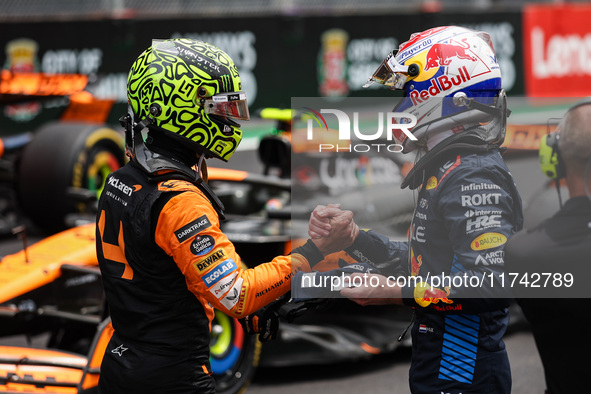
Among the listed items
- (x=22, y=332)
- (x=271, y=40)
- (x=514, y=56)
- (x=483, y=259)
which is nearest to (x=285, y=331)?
(x=22, y=332)

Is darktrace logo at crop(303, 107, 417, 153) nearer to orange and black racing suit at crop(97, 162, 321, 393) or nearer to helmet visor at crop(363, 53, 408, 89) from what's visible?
helmet visor at crop(363, 53, 408, 89)

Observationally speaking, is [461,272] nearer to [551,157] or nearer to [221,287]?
[551,157]

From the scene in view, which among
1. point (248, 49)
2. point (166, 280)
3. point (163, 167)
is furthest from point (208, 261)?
point (248, 49)

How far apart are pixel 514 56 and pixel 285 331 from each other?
10.7m

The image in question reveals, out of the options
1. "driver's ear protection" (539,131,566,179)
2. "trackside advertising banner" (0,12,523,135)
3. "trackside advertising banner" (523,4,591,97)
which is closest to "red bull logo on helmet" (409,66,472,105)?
"driver's ear protection" (539,131,566,179)

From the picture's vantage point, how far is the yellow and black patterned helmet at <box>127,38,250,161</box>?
8.66 feet

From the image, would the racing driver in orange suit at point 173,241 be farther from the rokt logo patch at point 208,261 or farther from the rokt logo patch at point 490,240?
the rokt logo patch at point 490,240

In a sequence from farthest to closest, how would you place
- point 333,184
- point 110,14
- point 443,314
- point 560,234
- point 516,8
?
1. point 516,8
2. point 110,14
3. point 333,184
4. point 443,314
5. point 560,234

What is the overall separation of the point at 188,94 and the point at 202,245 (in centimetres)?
54

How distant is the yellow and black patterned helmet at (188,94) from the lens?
264cm

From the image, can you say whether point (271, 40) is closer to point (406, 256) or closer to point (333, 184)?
point (333, 184)

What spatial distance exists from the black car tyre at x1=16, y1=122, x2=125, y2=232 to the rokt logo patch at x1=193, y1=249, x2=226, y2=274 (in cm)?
476

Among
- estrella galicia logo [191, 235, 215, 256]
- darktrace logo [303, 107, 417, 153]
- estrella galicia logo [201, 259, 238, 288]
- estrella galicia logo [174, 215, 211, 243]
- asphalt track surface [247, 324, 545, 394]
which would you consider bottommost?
asphalt track surface [247, 324, 545, 394]

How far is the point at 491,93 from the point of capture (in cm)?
251
